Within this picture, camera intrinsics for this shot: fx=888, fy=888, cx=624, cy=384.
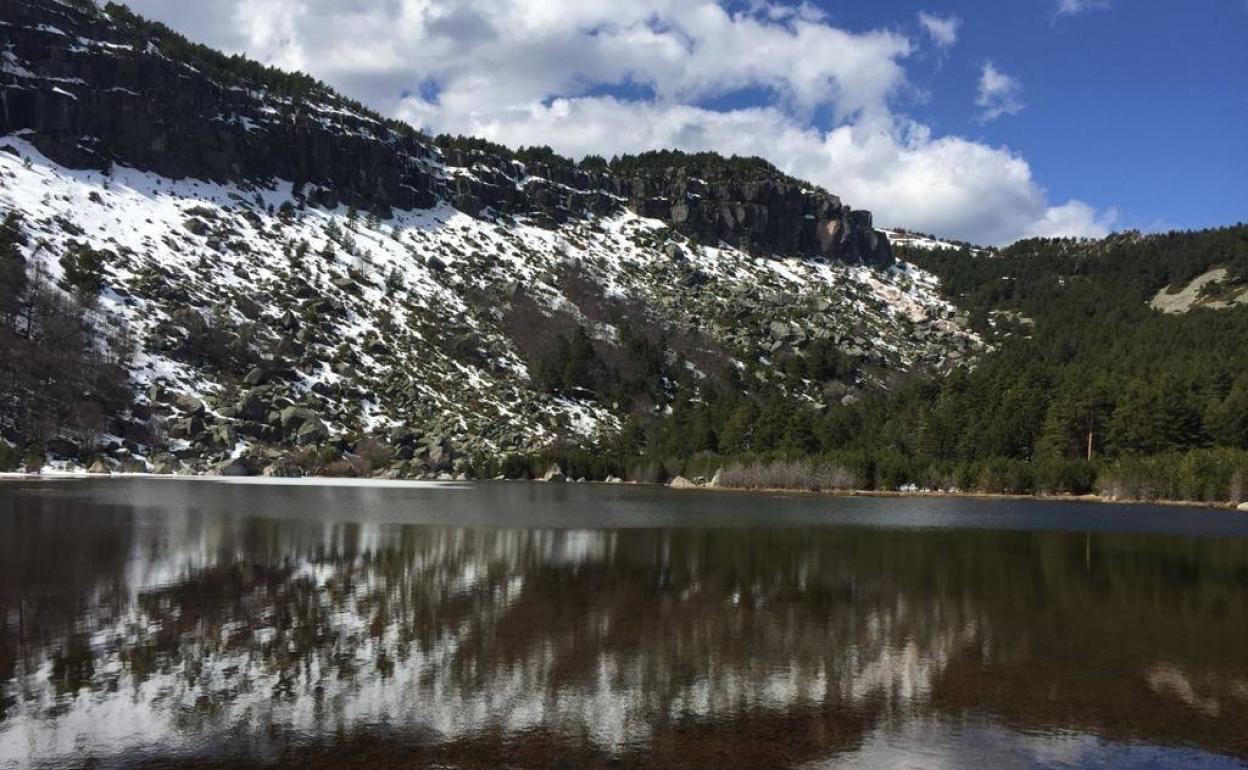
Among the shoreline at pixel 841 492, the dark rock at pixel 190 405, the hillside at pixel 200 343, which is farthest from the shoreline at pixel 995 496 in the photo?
the dark rock at pixel 190 405

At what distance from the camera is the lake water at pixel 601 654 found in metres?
14.6

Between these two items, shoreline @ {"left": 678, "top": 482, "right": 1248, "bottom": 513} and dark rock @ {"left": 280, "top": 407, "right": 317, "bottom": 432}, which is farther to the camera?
dark rock @ {"left": 280, "top": 407, "right": 317, "bottom": 432}

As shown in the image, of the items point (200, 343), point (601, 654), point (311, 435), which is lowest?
point (601, 654)

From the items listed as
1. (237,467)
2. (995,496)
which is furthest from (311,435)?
(995,496)

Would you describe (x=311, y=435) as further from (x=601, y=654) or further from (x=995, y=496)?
(x=601, y=654)

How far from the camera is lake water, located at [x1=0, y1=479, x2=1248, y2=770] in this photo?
14641mm

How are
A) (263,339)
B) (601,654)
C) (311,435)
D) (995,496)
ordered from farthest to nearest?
(263,339), (311,435), (995,496), (601,654)

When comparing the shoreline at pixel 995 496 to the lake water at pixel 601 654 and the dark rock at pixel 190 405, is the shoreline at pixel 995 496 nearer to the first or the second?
the lake water at pixel 601 654

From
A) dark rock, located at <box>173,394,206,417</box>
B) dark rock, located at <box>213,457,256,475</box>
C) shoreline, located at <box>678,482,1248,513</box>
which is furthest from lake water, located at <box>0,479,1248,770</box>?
dark rock, located at <box>173,394,206,417</box>

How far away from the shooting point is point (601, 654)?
20.8 metres

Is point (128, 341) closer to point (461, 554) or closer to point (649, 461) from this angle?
point (649, 461)

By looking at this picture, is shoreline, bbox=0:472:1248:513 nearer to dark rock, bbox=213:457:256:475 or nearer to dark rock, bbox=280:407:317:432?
dark rock, bbox=213:457:256:475

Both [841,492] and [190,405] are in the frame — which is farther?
[190,405]

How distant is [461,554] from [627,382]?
157263 mm
